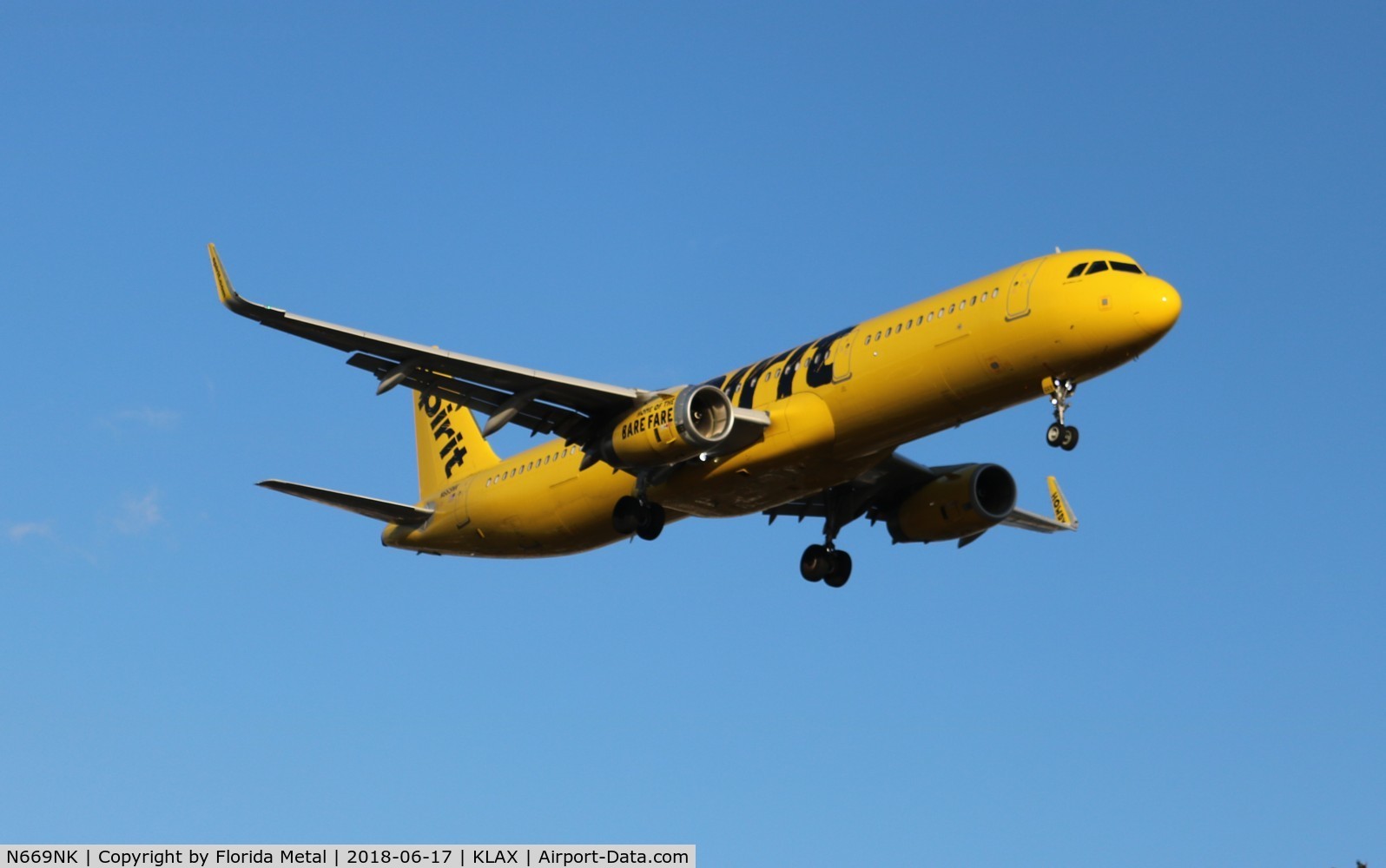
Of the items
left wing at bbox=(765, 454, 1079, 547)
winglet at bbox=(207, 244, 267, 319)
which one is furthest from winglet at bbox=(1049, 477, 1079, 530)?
winglet at bbox=(207, 244, 267, 319)

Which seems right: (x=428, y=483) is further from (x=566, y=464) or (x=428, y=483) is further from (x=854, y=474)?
(x=854, y=474)

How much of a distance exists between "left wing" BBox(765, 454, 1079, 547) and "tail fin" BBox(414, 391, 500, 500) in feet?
27.5

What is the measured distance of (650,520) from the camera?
4472cm

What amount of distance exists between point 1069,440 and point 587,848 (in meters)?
12.5

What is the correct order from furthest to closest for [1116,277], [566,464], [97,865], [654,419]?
[566,464], [654,419], [1116,277], [97,865]

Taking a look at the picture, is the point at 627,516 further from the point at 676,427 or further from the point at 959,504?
the point at 959,504

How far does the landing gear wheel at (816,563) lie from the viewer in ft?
161

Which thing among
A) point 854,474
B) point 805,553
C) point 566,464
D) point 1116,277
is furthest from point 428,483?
point 1116,277

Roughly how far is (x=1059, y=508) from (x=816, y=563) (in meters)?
8.58

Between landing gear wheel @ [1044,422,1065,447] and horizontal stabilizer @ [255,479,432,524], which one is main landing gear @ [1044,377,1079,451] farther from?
horizontal stabilizer @ [255,479,432,524]

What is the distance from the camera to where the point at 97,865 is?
116ft

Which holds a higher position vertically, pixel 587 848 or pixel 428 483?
pixel 428 483

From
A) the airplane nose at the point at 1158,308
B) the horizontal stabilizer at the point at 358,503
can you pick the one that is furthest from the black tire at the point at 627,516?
the airplane nose at the point at 1158,308

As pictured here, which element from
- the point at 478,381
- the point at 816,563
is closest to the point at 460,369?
the point at 478,381
